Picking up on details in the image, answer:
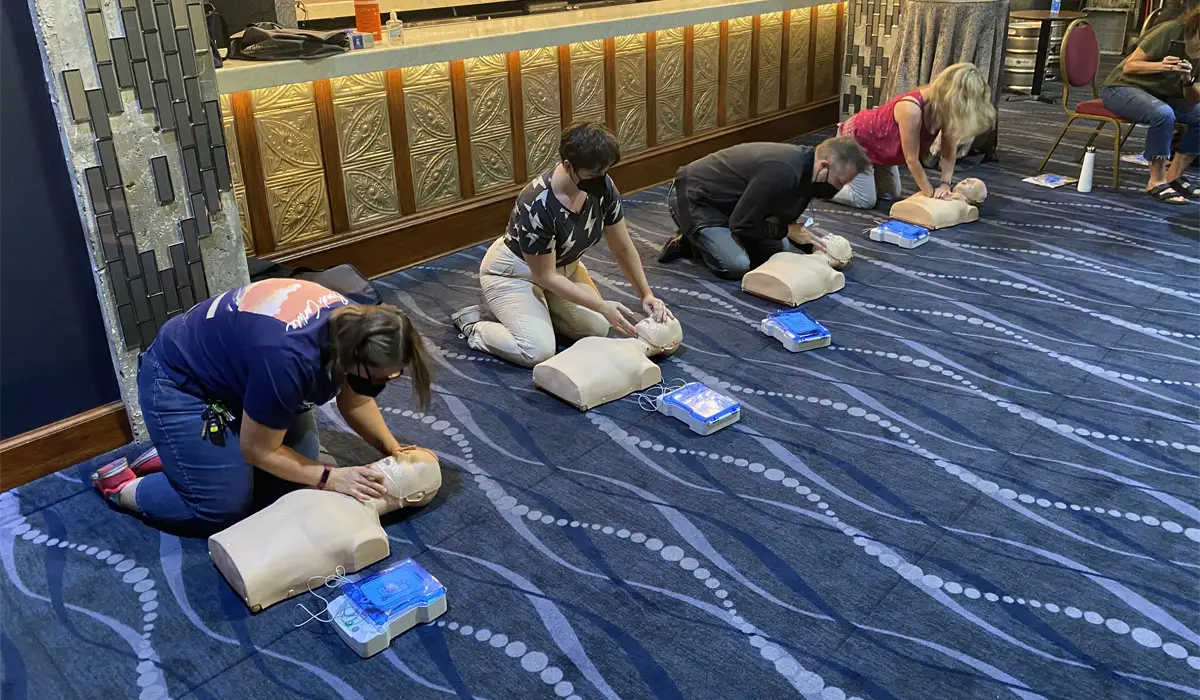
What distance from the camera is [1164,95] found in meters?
5.16

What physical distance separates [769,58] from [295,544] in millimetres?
5248

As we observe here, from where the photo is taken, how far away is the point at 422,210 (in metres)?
4.53

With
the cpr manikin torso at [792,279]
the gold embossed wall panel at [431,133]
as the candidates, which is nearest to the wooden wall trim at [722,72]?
the gold embossed wall panel at [431,133]

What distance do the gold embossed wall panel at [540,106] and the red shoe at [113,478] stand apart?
9.42ft

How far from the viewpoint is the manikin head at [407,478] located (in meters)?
2.46

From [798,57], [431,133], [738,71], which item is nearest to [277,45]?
[431,133]

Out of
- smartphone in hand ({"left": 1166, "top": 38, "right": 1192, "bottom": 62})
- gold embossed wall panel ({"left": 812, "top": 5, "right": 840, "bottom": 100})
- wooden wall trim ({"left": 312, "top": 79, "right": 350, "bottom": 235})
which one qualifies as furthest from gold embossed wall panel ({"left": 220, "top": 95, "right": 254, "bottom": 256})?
smartphone in hand ({"left": 1166, "top": 38, "right": 1192, "bottom": 62})

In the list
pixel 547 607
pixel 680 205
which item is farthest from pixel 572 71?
pixel 547 607

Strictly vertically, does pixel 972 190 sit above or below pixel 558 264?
below

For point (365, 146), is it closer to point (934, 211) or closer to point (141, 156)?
point (141, 156)

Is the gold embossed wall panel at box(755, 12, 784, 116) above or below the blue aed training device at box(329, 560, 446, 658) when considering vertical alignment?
above

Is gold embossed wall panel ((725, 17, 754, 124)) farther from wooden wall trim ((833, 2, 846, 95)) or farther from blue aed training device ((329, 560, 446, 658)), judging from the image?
blue aed training device ((329, 560, 446, 658))

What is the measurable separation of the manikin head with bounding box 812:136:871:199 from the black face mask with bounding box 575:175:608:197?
1.04 m

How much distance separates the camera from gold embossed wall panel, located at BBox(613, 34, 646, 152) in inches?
209
